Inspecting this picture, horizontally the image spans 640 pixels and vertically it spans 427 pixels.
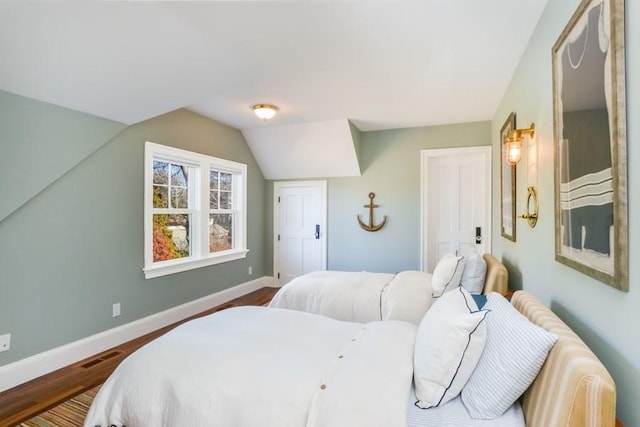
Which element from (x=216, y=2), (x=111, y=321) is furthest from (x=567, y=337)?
(x=111, y=321)

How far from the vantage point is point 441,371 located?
1230 millimetres

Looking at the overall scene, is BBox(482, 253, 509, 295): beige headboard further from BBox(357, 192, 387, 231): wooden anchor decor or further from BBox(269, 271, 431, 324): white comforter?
BBox(357, 192, 387, 231): wooden anchor decor

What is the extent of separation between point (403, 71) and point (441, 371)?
238 centimetres

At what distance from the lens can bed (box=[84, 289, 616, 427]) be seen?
96 centimetres

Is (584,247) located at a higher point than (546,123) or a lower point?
lower

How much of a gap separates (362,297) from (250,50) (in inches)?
88.7

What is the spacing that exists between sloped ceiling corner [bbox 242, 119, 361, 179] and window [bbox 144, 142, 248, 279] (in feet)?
1.57

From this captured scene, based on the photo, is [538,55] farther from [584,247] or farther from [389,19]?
[584,247]

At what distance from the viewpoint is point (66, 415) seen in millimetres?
2029

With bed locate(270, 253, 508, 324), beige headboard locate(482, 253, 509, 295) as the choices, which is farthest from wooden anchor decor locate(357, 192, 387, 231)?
beige headboard locate(482, 253, 509, 295)

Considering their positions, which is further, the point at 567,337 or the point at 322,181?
the point at 322,181

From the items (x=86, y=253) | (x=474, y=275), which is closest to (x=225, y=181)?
(x=86, y=253)

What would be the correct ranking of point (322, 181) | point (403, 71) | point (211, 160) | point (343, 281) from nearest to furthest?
point (403, 71) < point (343, 281) < point (211, 160) < point (322, 181)

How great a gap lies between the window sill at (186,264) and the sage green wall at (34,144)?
1273 millimetres
